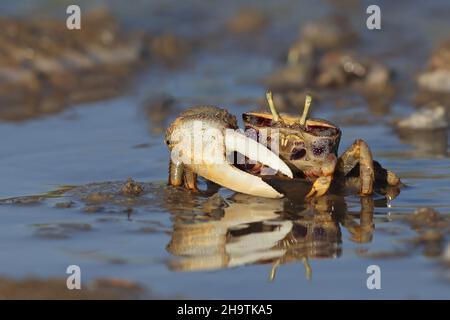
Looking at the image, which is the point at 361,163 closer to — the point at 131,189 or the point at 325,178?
the point at 325,178

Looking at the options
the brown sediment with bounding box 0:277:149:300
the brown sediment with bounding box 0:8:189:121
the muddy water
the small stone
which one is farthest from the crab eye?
the brown sediment with bounding box 0:8:189:121

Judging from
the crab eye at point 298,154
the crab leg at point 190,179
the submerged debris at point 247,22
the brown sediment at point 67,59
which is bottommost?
the crab leg at point 190,179

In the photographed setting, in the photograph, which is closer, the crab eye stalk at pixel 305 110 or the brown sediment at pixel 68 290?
the brown sediment at pixel 68 290

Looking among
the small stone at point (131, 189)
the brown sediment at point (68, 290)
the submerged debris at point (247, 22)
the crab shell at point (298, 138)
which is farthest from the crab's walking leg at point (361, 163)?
the submerged debris at point (247, 22)

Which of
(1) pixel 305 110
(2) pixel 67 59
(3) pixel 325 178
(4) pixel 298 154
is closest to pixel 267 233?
(3) pixel 325 178

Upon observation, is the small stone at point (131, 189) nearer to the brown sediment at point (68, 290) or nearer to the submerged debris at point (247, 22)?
the brown sediment at point (68, 290)

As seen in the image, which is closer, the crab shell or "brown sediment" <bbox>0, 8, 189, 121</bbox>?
the crab shell

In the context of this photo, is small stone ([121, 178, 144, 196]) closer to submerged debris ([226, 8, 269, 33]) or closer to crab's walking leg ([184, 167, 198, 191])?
crab's walking leg ([184, 167, 198, 191])
